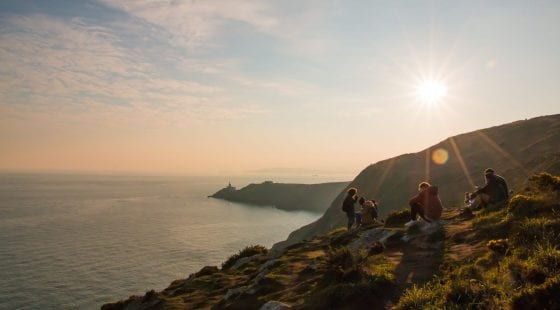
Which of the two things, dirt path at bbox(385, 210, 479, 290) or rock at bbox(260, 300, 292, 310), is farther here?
dirt path at bbox(385, 210, 479, 290)

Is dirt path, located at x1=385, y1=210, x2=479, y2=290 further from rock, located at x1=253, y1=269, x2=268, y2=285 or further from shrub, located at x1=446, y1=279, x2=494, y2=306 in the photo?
rock, located at x1=253, y1=269, x2=268, y2=285

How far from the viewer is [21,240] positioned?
91.4 metres

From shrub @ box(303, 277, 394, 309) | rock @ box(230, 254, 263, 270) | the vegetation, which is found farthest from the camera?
rock @ box(230, 254, 263, 270)

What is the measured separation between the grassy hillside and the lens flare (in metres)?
70.6

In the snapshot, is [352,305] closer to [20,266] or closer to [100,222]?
Result: [20,266]

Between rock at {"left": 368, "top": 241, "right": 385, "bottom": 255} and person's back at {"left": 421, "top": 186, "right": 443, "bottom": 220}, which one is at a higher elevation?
person's back at {"left": 421, "top": 186, "right": 443, "bottom": 220}

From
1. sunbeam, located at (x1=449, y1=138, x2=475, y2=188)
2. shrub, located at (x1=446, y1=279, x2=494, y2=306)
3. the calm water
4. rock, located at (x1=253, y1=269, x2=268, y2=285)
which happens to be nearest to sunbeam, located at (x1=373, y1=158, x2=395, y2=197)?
sunbeam, located at (x1=449, y1=138, x2=475, y2=188)

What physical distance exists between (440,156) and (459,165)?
12765mm

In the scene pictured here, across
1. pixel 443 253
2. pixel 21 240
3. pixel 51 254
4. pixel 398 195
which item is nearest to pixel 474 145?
pixel 398 195

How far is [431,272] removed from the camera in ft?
41.1

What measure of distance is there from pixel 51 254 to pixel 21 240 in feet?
60.9

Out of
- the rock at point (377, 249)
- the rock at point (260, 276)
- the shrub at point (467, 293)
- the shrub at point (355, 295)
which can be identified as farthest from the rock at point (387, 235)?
the shrub at point (467, 293)

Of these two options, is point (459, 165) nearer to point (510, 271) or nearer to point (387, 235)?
point (387, 235)

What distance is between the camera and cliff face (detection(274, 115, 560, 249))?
2338 inches
